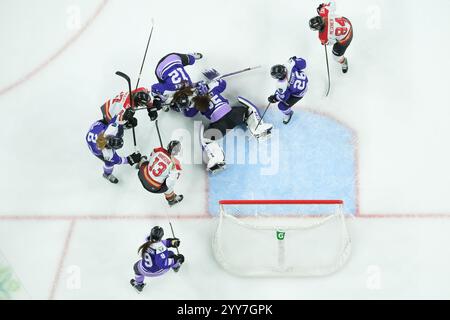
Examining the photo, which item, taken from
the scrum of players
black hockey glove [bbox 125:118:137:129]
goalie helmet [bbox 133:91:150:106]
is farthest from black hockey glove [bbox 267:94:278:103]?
black hockey glove [bbox 125:118:137:129]

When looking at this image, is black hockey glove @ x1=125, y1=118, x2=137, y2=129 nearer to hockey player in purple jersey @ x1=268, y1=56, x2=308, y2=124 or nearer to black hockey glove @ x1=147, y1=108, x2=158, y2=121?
black hockey glove @ x1=147, y1=108, x2=158, y2=121

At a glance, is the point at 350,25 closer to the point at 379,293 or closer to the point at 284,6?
the point at 284,6

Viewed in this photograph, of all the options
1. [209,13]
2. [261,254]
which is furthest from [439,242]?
[209,13]

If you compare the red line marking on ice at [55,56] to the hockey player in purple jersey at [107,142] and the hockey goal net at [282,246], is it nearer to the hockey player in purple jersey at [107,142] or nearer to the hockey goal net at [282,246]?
the hockey player in purple jersey at [107,142]

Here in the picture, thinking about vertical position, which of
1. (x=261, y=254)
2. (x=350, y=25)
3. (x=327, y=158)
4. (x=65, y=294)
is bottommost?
(x=65, y=294)

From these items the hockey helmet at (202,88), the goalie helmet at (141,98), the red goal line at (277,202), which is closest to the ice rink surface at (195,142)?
the red goal line at (277,202)

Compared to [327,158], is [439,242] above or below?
below

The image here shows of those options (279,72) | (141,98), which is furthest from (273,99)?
(141,98)

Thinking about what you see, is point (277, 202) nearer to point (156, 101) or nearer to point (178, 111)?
point (178, 111)
